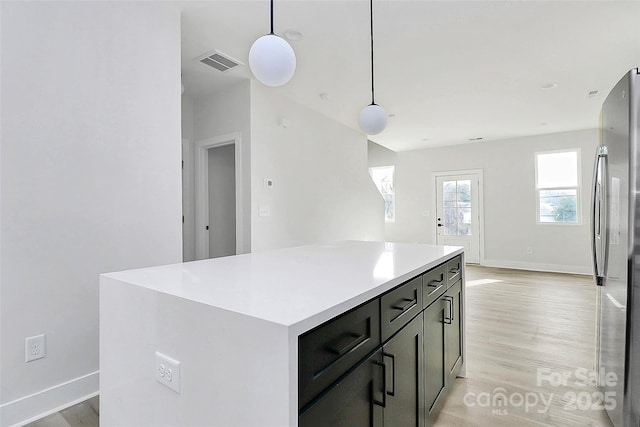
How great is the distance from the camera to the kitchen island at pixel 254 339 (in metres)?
0.75

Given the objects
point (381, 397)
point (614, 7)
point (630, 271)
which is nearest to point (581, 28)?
point (614, 7)

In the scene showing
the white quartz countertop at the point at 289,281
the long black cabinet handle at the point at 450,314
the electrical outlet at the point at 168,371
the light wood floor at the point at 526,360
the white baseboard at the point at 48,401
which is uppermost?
the white quartz countertop at the point at 289,281

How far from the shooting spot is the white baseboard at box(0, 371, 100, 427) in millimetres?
1758

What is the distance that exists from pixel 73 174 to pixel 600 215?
9.93 ft

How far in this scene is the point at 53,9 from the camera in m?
1.92

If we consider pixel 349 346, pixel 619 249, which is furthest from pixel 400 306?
pixel 619 249

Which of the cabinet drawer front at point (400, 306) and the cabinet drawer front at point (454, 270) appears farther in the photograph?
the cabinet drawer front at point (454, 270)

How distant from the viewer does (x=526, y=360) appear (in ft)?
8.29

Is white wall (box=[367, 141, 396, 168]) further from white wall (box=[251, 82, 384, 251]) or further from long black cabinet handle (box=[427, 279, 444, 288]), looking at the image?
long black cabinet handle (box=[427, 279, 444, 288])

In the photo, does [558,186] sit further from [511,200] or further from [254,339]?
[254,339]

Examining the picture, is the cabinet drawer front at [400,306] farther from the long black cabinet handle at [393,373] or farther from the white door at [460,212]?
the white door at [460,212]

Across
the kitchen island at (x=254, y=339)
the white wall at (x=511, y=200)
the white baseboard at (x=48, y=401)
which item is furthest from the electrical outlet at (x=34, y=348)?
the white wall at (x=511, y=200)

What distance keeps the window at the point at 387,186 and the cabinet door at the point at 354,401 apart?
285 inches

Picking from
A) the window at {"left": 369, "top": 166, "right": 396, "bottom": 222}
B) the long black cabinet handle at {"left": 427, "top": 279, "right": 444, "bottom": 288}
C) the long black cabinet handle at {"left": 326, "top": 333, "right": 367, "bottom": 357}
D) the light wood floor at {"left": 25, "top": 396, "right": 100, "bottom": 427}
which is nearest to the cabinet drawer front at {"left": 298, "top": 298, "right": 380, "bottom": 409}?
the long black cabinet handle at {"left": 326, "top": 333, "right": 367, "bottom": 357}
